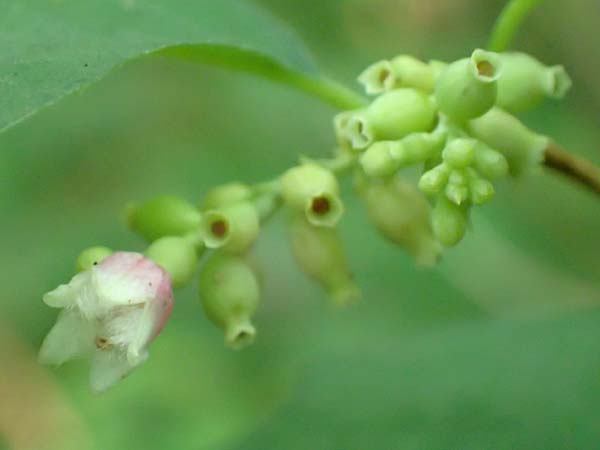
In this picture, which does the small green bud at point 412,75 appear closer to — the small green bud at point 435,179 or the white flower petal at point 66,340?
the small green bud at point 435,179

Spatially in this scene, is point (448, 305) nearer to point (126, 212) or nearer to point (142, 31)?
point (126, 212)

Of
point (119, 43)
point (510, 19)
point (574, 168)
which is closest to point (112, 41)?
point (119, 43)

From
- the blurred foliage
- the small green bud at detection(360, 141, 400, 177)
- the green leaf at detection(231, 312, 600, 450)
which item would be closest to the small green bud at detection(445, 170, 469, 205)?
the small green bud at detection(360, 141, 400, 177)

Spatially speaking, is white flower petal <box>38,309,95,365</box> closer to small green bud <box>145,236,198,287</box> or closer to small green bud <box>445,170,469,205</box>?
small green bud <box>145,236,198,287</box>

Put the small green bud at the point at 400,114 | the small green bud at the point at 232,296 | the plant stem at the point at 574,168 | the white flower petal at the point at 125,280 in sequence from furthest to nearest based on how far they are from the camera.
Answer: the plant stem at the point at 574,168 < the small green bud at the point at 232,296 < the small green bud at the point at 400,114 < the white flower petal at the point at 125,280

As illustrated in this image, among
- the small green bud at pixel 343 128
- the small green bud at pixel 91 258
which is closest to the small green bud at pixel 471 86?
the small green bud at pixel 343 128

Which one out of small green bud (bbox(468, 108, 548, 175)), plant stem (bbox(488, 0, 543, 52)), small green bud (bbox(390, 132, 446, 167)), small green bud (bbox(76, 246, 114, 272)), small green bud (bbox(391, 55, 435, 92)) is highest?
plant stem (bbox(488, 0, 543, 52))
